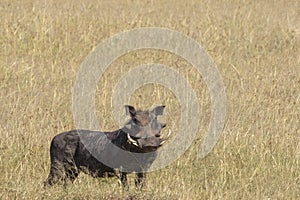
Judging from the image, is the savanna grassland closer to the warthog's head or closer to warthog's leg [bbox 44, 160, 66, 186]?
warthog's leg [bbox 44, 160, 66, 186]

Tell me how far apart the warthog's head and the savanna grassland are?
1.12 ft

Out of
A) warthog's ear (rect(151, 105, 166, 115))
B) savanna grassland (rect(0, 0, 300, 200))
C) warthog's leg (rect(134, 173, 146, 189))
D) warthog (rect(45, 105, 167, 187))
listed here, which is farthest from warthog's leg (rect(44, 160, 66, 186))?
warthog's ear (rect(151, 105, 166, 115))

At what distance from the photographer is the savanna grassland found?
5430 mm

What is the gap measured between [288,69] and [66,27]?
342cm

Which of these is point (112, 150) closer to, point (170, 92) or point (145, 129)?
point (145, 129)

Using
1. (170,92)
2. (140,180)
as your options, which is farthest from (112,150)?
(170,92)

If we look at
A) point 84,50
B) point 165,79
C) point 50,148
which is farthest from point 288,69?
point 50,148

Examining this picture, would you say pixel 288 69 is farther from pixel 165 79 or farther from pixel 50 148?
pixel 50 148

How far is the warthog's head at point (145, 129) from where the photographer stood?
505cm

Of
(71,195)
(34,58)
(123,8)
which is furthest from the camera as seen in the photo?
(123,8)

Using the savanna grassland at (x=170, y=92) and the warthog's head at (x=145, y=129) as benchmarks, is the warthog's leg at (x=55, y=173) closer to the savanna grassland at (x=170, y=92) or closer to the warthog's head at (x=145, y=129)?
the savanna grassland at (x=170, y=92)

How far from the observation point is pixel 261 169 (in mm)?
5723

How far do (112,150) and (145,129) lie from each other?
41 centimetres

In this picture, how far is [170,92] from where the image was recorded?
7.91m
